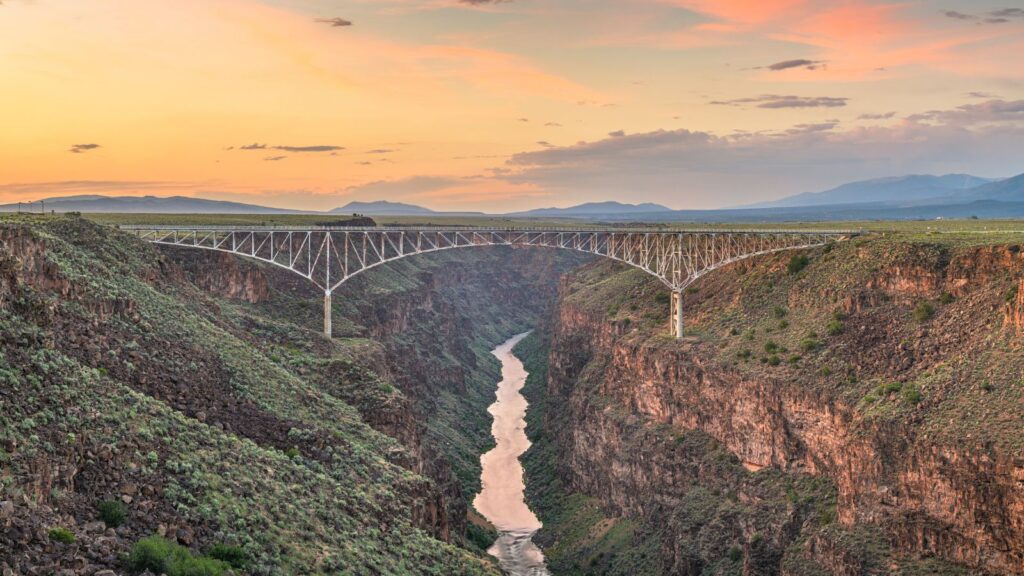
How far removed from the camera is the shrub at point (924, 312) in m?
72.0

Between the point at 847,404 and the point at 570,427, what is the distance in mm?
43752

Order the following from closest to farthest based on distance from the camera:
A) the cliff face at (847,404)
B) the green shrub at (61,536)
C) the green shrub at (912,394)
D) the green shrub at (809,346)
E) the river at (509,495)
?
1. the green shrub at (61,536)
2. the cliff face at (847,404)
3. the green shrub at (912,394)
4. the green shrub at (809,346)
5. the river at (509,495)

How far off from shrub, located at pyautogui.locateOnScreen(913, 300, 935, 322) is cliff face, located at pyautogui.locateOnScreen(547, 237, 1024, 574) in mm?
104

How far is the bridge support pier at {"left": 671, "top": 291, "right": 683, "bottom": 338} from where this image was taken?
307 feet

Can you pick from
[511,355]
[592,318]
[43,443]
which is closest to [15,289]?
[43,443]

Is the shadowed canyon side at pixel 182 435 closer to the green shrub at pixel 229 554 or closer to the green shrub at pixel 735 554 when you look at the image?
the green shrub at pixel 229 554

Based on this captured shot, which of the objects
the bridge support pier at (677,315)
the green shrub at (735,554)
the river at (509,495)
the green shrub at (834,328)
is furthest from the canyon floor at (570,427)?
the river at (509,495)

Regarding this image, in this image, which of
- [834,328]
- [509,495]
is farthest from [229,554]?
[509,495]

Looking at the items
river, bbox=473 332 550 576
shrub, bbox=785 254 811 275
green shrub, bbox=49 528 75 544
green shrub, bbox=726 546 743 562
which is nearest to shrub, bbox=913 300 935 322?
shrub, bbox=785 254 811 275

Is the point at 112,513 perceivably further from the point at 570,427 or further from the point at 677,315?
the point at 570,427

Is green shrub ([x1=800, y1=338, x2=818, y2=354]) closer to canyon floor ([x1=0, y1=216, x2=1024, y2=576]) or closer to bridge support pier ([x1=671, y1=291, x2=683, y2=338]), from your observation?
canyon floor ([x1=0, y1=216, x2=1024, y2=576])

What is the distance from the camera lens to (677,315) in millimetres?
94438

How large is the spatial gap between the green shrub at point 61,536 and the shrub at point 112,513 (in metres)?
2.97

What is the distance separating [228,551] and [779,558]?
40.3 meters
